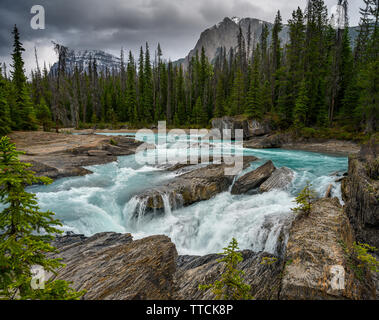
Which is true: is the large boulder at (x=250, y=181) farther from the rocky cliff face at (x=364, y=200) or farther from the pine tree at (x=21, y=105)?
the pine tree at (x=21, y=105)

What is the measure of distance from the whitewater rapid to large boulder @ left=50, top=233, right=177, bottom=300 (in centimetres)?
264

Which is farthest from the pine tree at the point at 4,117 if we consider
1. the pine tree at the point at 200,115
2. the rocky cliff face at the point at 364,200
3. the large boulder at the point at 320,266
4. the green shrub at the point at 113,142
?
the pine tree at the point at 200,115

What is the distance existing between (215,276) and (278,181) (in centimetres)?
907

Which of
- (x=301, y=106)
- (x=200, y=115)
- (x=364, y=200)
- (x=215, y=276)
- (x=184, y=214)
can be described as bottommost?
(x=184, y=214)

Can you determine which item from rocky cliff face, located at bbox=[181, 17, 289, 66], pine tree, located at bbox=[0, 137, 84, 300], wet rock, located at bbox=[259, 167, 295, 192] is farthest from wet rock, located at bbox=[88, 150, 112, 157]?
rocky cliff face, located at bbox=[181, 17, 289, 66]

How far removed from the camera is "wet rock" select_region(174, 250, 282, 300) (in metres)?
4.24

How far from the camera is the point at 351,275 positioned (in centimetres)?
363

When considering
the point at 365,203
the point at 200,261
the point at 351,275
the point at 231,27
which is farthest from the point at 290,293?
the point at 231,27

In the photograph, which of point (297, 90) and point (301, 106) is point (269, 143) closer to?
point (301, 106)

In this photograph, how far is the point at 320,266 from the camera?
3.81m

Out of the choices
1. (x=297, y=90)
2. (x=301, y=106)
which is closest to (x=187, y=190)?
(x=301, y=106)

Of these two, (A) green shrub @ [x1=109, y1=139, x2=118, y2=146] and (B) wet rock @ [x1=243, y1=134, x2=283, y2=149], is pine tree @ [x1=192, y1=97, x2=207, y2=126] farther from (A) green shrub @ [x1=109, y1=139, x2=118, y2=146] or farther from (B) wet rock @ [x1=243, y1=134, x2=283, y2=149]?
(A) green shrub @ [x1=109, y1=139, x2=118, y2=146]

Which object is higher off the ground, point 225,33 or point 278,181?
point 225,33

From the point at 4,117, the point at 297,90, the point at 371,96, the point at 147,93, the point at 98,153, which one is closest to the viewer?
the point at 98,153
